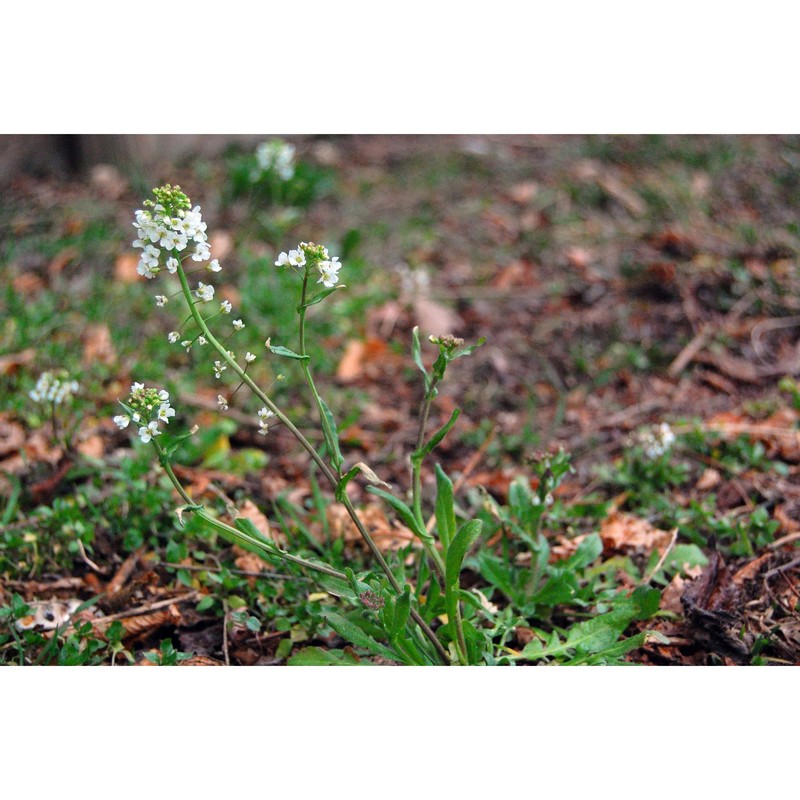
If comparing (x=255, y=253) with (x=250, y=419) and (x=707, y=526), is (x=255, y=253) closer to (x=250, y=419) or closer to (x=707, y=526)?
(x=250, y=419)

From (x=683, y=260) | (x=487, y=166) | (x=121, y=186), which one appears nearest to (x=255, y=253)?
(x=121, y=186)

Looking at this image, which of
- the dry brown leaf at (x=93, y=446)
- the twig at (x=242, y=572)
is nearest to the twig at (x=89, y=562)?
the twig at (x=242, y=572)

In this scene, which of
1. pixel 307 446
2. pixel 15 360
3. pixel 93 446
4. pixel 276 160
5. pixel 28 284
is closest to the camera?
pixel 307 446

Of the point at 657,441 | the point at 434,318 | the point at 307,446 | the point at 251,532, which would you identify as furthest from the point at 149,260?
the point at 434,318

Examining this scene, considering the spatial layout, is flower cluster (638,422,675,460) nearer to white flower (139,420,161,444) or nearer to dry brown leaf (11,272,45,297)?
white flower (139,420,161,444)

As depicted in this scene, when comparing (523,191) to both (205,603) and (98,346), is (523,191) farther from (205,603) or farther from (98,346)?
(205,603)

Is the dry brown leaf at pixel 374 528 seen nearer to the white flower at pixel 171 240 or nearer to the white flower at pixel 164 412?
the white flower at pixel 164 412

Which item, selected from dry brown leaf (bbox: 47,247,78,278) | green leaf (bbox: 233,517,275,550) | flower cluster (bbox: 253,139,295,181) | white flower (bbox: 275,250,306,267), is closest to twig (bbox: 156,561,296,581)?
green leaf (bbox: 233,517,275,550)
